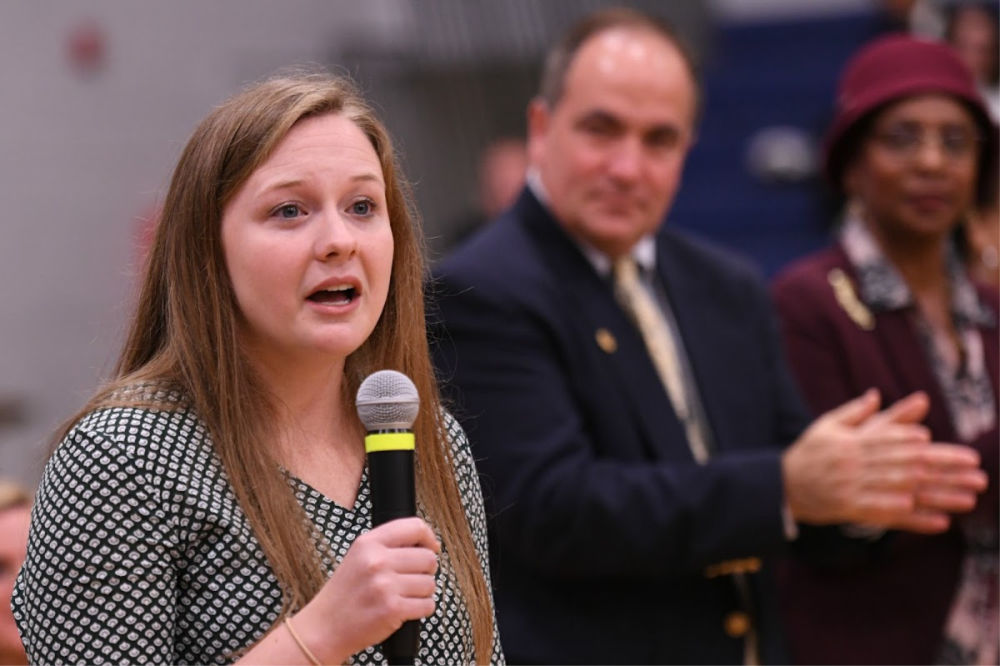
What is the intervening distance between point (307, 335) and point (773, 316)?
176 cm

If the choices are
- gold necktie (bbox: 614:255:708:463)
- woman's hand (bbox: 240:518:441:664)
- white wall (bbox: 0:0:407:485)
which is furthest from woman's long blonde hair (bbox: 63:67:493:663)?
white wall (bbox: 0:0:407:485)

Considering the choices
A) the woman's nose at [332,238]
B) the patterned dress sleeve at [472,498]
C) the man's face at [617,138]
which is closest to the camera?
the woman's nose at [332,238]

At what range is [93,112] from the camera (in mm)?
7277

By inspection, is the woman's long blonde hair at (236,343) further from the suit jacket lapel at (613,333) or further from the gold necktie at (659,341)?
the gold necktie at (659,341)

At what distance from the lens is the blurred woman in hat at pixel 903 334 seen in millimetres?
3426

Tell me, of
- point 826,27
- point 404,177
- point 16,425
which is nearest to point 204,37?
point 16,425

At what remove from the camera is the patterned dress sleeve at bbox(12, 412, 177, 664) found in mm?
1779

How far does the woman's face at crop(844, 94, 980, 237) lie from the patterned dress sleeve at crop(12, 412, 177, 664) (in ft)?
7.75

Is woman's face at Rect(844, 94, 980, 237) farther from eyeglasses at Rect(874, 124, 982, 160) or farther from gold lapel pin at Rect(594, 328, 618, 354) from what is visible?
gold lapel pin at Rect(594, 328, 618, 354)

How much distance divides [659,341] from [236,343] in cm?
142

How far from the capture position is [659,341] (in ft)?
10.7

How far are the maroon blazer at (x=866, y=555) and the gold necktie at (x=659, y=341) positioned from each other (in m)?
0.36

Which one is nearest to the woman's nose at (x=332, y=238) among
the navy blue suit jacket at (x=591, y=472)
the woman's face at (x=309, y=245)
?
the woman's face at (x=309, y=245)

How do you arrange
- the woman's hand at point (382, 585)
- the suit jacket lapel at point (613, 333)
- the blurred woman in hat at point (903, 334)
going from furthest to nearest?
the blurred woman in hat at point (903, 334), the suit jacket lapel at point (613, 333), the woman's hand at point (382, 585)
